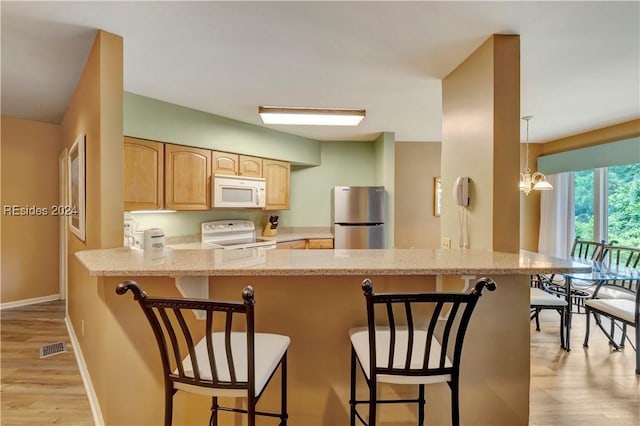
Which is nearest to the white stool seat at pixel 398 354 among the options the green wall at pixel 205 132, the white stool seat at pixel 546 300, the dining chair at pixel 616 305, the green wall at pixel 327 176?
the white stool seat at pixel 546 300

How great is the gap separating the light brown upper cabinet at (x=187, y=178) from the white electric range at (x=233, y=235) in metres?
0.37

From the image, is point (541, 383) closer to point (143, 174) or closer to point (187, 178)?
point (187, 178)

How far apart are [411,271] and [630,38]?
86.1 inches

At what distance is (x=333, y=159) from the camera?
527 centimetres

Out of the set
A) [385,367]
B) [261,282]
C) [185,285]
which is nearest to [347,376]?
[385,367]

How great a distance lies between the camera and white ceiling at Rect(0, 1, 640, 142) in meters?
1.75

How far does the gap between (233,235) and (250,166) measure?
929 millimetres

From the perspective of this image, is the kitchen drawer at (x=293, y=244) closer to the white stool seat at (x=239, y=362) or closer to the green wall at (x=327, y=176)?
the green wall at (x=327, y=176)

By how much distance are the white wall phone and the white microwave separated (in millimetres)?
2558

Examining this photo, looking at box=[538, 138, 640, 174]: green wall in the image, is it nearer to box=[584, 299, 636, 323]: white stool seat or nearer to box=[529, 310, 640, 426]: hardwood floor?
box=[584, 299, 636, 323]: white stool seat

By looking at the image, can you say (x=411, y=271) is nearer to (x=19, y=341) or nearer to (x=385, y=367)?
(x=385, y=367)

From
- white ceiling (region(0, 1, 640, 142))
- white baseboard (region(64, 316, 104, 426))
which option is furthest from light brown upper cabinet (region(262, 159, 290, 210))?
white baseboard (region(64, 316, 104, 426))

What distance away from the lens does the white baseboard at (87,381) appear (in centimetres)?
191

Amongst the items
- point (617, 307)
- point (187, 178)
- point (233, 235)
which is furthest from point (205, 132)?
point (617, 307)
